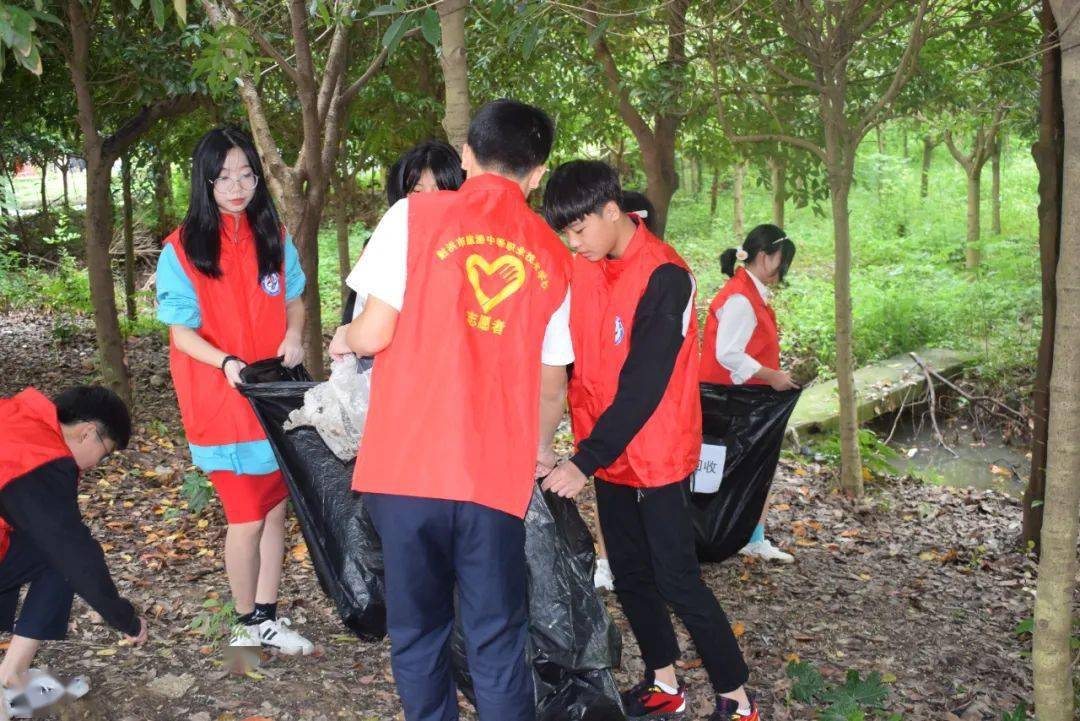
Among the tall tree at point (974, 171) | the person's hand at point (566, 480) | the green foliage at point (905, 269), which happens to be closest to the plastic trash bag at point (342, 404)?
the person's hand at point (566, 480)

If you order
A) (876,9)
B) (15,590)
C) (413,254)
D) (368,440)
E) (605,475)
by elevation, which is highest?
(876,9)

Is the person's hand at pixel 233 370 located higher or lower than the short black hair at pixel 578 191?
lower

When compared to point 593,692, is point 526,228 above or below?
above

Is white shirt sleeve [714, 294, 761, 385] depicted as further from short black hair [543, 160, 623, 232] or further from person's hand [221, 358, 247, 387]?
person's hand [221, 358, 247, 387]

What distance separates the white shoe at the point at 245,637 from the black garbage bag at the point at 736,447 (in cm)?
191

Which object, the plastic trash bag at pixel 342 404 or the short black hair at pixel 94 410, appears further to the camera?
the short black hair at pixel 94 410

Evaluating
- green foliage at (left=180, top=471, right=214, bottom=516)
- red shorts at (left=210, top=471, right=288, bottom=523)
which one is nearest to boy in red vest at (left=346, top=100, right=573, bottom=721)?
red shorts at (left=210, top=471, right=288, bottom=523)

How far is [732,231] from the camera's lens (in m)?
23.1

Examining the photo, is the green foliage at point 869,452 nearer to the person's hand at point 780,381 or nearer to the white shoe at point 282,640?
the person's hand at point 780,381

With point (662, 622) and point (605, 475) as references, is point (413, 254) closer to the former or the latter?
point (605, 475)

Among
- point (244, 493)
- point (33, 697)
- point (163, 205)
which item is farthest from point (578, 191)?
point (163, 205)

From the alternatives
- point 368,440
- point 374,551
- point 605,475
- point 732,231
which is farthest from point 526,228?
point 732,231

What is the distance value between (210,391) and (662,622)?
165 cm

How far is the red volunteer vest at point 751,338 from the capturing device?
4281mm
